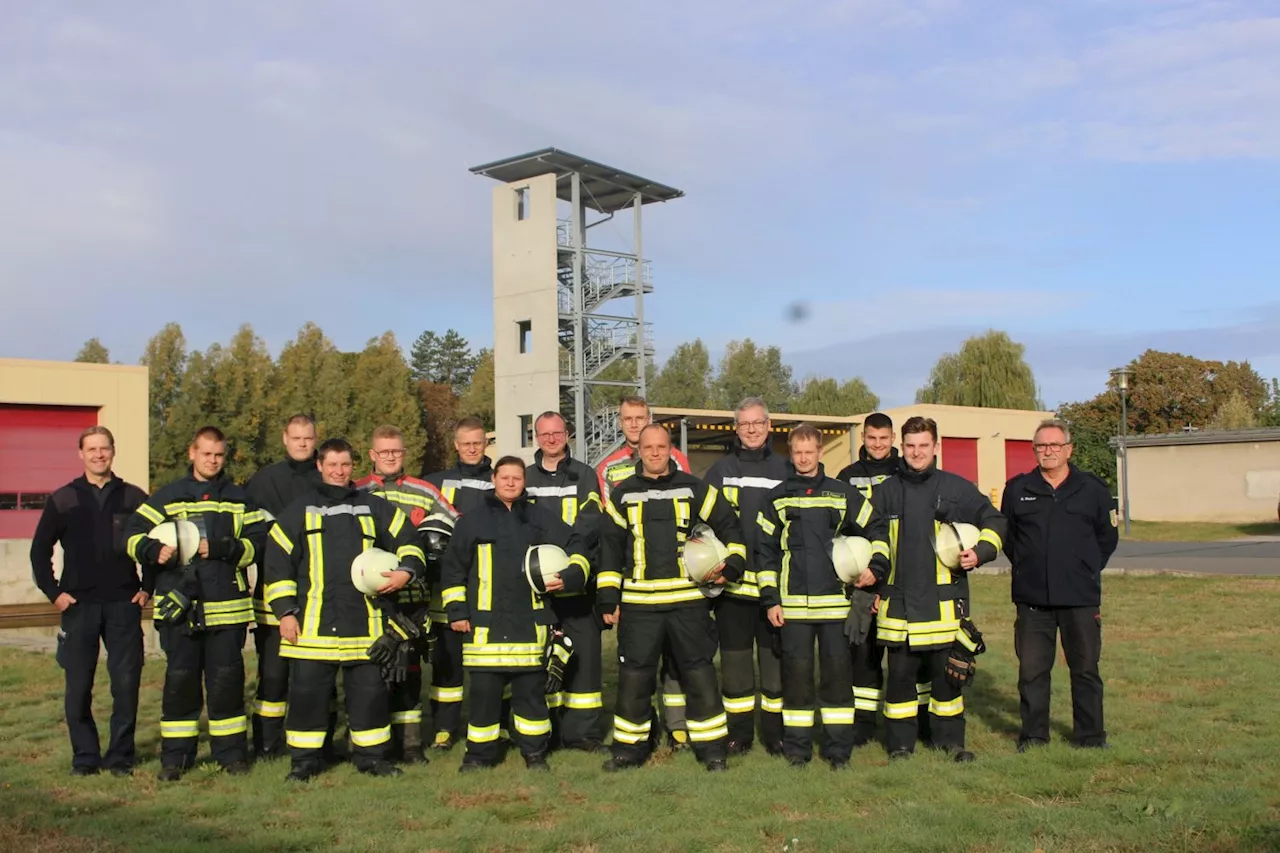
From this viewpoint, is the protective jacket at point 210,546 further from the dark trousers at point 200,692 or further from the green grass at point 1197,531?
the green grass at point 1197,531

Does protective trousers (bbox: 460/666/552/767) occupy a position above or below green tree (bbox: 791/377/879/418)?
below

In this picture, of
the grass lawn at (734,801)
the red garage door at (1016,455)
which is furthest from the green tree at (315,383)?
the grass lawn at (734,801)

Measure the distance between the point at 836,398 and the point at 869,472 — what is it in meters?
62.1

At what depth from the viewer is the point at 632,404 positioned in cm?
823

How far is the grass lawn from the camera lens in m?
5.57

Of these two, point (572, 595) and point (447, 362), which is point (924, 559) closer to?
point (572, 595)

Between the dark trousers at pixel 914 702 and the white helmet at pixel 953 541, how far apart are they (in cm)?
58

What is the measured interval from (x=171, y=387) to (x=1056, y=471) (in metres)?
47.7

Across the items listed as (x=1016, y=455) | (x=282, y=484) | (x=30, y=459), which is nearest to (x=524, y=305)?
(x=30, y=459)

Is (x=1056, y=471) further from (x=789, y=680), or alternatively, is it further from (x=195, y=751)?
(x=195, y=751)

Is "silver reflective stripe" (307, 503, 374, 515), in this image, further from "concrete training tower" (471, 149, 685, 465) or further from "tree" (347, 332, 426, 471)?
"tree" (347, 332, 426, 471)

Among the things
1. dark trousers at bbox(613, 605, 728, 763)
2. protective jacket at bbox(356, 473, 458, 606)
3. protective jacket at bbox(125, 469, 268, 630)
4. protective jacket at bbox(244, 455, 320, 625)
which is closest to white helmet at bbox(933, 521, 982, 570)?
dark trousers at bbox(613, 605, 728, 763)

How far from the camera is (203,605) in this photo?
7074 mm

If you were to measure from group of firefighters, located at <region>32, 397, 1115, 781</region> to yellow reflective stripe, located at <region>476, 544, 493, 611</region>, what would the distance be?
2 cm
